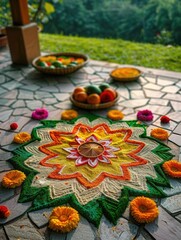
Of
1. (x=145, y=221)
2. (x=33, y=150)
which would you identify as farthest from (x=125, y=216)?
(x=33, y=150)

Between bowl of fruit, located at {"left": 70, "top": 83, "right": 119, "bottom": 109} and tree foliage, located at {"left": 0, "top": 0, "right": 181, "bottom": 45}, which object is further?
tree foliage, located at {"left": 0, "top": 0, "right": 181, "bottom": 45}

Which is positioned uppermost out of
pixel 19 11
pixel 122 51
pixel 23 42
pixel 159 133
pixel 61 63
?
pixel 19 11

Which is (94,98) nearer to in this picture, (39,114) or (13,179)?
(39,114)

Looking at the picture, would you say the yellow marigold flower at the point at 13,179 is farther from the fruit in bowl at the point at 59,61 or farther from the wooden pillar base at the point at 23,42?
the wooden pillar base at the point at 23,42

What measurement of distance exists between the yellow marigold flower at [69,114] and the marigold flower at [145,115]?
2.31 feet

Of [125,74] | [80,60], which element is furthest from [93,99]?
[80,60]

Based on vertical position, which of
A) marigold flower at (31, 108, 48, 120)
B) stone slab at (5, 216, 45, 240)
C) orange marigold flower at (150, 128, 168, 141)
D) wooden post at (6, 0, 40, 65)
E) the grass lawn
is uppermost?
wooden post at (6, 0, 40, 65)

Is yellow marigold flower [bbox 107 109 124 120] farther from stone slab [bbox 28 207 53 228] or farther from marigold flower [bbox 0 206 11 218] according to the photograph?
marigold flower [bbox 0 206 11 218]

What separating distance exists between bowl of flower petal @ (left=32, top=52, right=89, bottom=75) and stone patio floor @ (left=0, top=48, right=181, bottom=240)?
146mm

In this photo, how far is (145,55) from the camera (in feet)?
17.3

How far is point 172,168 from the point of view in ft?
7.88

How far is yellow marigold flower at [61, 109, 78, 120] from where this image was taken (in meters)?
3.23

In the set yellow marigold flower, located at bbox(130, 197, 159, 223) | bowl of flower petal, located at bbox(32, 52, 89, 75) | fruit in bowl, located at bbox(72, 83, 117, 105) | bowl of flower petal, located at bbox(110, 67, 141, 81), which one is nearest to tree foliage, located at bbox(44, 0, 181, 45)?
bowl of flower petal, located at bbox(32, 52, 89, 75)

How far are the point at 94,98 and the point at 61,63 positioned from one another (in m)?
1.30
